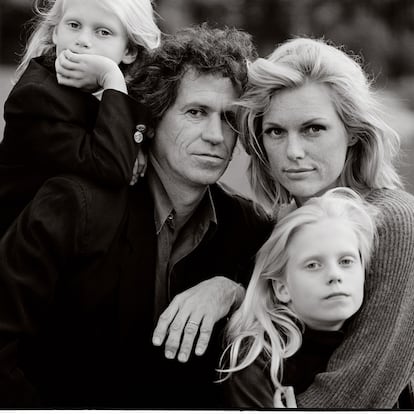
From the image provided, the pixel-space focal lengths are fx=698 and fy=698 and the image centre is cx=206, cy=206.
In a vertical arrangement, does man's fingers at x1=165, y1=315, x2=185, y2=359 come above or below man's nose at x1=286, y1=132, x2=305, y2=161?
below

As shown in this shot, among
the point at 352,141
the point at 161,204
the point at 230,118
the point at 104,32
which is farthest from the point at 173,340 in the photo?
the point at 104,32

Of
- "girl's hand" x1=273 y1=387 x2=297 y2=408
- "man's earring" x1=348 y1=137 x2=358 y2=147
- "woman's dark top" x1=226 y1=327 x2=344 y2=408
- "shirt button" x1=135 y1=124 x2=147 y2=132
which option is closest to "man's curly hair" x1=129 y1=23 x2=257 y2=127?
"shirt button" x1=135 y1=124 x2=147 y2=132

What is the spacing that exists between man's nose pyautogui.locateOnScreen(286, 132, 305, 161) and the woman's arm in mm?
385

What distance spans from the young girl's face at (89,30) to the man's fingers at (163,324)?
0.94m

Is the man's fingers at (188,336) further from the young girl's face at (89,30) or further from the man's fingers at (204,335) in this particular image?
the young girl's face at (89,30)

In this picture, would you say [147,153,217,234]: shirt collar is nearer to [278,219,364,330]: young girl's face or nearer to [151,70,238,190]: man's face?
[151,70,238,190]: man's face

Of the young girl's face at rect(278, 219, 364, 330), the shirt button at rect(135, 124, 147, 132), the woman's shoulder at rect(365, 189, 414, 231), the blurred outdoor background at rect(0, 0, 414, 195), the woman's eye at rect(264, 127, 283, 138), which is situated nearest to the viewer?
the young girl's face at rect(278, 219, 364, 330)

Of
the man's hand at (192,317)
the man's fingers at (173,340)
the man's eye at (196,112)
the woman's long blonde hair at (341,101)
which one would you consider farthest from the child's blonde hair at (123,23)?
the man's fingers at (173,340)

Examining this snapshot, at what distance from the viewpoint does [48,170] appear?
2439 millimetres

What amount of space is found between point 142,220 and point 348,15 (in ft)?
4.13

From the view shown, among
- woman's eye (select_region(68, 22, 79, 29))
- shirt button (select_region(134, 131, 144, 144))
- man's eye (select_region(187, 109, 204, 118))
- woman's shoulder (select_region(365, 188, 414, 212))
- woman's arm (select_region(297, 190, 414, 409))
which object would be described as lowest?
woman's arm (select_region(297, 190, 414, 409))

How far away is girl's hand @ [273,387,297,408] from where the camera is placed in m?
2.26

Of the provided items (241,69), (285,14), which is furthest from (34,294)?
(285,14)

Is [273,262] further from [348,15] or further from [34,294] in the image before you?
[348,15]
